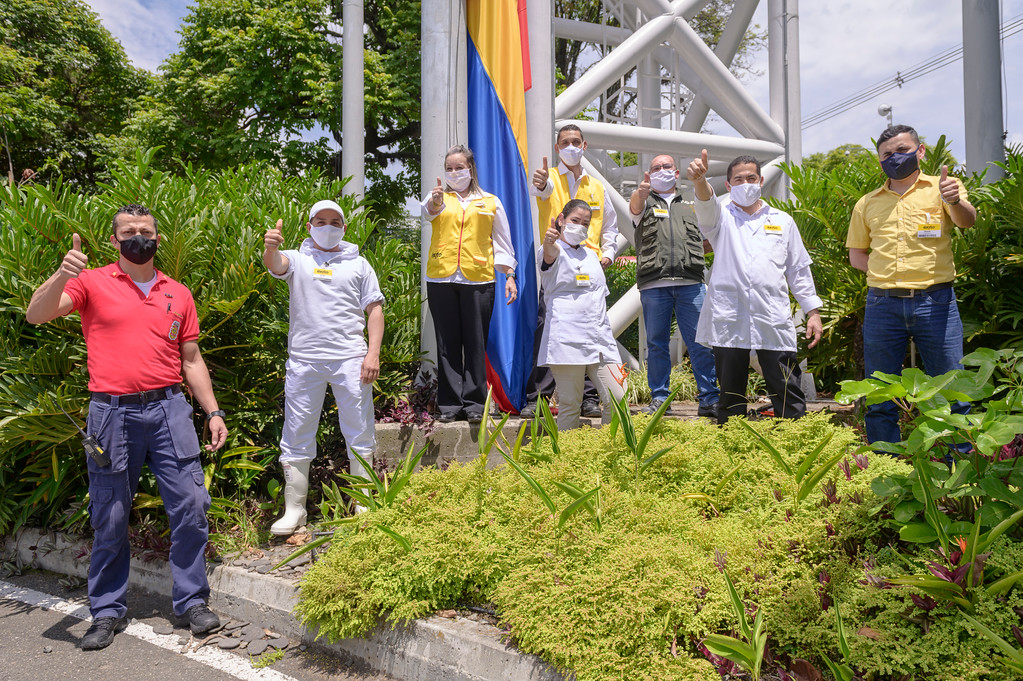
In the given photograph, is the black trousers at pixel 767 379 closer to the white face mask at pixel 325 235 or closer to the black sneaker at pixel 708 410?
the black sneaker at pixel 708 410

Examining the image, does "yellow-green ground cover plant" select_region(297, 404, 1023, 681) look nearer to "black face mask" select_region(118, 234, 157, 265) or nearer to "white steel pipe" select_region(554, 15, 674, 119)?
"black face mask" select_region(118, 234, 157, 265)

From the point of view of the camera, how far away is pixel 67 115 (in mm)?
19578

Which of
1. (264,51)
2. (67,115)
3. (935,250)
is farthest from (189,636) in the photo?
(67,115)

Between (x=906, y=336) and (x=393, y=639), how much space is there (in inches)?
133

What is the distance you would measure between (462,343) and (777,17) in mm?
6100

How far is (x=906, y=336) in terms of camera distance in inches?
175

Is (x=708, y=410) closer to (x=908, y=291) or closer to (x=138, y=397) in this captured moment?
(x=908, y=291)

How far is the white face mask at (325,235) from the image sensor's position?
4.43 metres

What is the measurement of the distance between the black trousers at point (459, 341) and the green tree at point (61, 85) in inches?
634

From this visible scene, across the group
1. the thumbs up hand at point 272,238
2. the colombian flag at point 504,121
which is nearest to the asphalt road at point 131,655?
the thumbs up hand at point 272,238

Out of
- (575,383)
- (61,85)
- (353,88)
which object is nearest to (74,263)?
(575,383)

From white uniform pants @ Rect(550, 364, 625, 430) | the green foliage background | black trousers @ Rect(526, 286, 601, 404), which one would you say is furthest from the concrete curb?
black trousers @ Rect(526, 286, 601, 404)

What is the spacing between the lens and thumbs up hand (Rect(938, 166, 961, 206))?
4.08m

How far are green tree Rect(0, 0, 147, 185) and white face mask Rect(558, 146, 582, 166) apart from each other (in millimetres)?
16283
